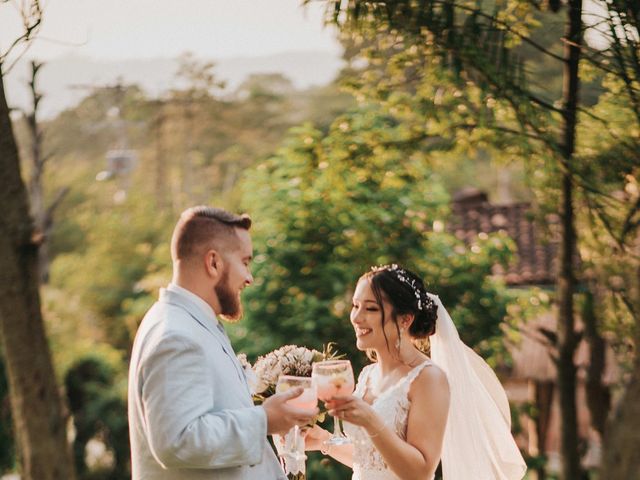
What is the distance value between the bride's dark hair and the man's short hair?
94cm

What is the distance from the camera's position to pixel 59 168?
30.9 metres

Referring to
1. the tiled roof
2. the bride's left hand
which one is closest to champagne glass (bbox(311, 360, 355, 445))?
the bride's left hand

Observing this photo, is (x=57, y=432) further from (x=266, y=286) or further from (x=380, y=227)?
(x=380, y=227)

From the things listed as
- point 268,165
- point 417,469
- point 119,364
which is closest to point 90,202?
point 119,364

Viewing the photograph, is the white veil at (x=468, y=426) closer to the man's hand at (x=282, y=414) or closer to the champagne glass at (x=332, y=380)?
the champagne glass at (x=332, y=380)

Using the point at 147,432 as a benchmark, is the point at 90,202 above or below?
below

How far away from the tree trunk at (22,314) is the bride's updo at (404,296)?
1.93 meters

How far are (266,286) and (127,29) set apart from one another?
52520mm

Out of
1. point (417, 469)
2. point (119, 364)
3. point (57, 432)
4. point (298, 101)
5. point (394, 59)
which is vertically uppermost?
point (394, 59)

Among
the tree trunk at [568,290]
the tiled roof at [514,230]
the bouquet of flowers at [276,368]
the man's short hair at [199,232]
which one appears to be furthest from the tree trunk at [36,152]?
the tiled roof at [514,230]

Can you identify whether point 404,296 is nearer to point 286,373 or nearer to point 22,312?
point 286,373

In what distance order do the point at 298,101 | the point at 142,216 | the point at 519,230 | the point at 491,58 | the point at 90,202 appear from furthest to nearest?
the point at 298,101 < the point at 90,202 < the point at 142,216 < the point at 519,230 < the point at 491,58

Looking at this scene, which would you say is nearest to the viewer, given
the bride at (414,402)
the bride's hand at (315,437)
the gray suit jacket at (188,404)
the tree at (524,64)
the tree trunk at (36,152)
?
the gray suit jacket at (188,404)

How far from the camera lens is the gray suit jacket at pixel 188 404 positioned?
2.51 metres
